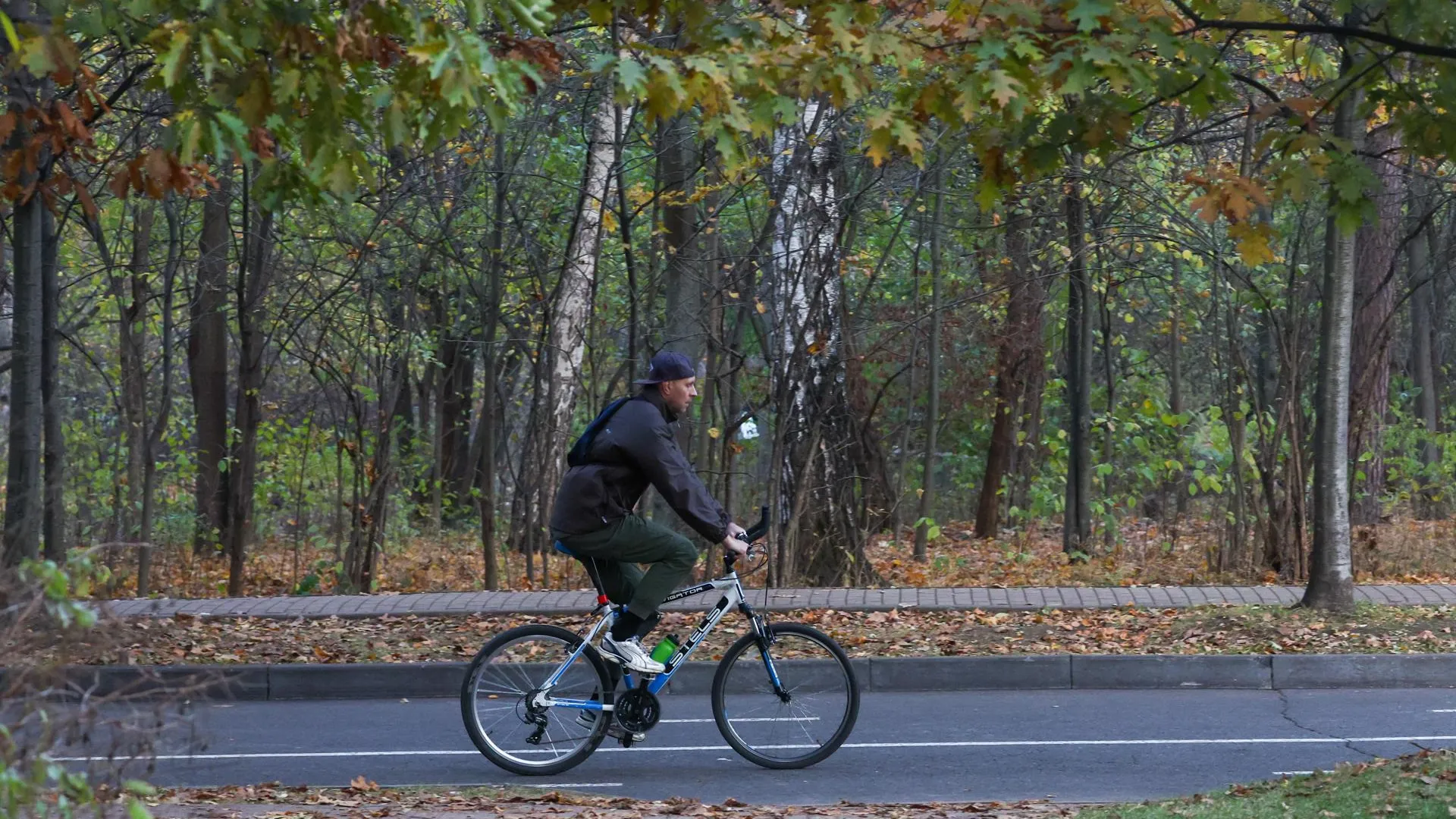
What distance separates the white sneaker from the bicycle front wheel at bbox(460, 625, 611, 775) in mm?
73

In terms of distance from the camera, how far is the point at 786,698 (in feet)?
24.0

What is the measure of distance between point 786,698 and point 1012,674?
10.4ft

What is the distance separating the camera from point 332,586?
1559 cm

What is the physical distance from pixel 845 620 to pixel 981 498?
11.5 metres

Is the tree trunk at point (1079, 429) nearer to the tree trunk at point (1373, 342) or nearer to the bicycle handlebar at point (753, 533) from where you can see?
the tree trunk at point (1373, 342)

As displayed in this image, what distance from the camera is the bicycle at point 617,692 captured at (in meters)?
7.17

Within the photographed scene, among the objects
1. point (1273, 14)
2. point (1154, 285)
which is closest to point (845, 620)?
point (1273, 14)

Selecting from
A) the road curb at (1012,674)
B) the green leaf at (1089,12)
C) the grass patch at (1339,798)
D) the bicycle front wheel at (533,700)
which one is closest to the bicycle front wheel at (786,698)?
the bicycle front wheel at (533,700)

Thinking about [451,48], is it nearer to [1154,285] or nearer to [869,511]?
[869,511]

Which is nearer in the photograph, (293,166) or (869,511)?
(293,166)

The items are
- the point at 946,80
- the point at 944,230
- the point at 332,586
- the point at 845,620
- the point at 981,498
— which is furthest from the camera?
the point at 981,498

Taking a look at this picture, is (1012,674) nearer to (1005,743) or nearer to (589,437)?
(1005,743)

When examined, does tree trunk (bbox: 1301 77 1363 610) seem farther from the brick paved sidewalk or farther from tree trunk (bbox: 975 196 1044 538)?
tree trunk (bbox: 975 196 1044 538)

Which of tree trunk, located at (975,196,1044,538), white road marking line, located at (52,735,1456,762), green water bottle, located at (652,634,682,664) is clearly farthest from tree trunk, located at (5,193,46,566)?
tree trunk, located at (975,196,1044,538)
